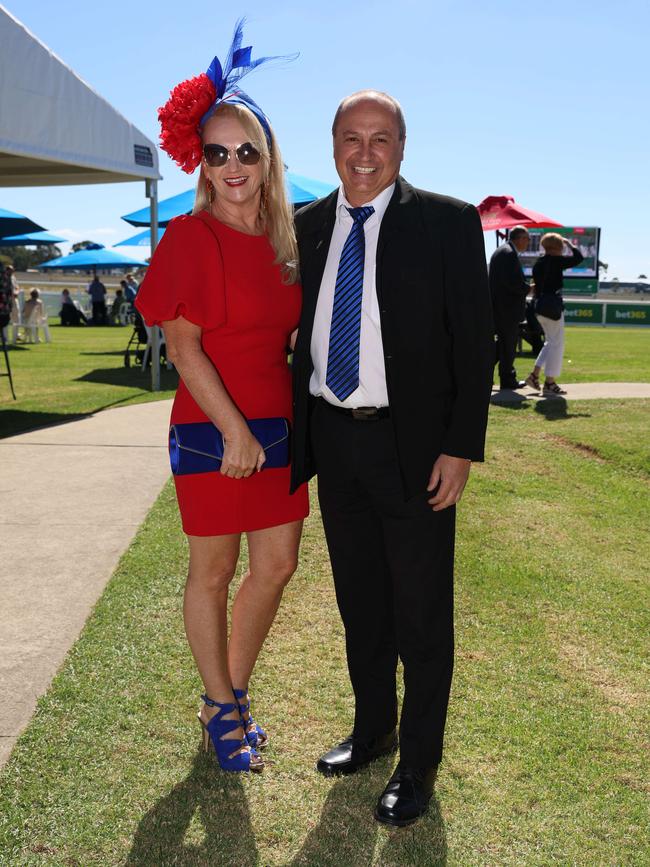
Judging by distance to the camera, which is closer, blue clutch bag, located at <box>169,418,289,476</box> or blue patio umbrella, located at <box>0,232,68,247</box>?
blue clutch bag, located at <box>169,418,289,476</box>

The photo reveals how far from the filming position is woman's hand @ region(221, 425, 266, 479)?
8.59ft

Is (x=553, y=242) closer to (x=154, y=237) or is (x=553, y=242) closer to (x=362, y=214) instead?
(x=154, y=237)

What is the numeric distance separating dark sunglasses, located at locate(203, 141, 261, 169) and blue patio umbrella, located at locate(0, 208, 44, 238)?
18.2 meters

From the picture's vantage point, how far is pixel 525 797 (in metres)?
2.70

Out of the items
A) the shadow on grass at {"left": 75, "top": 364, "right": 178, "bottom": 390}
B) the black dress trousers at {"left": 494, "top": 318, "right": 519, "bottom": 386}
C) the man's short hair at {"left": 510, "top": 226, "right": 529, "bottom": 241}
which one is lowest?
the shadow on grass at {"left": 75, "top": 364, "right": 178, "bottom": 390}

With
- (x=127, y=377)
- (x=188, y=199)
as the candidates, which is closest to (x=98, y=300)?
(x=188, y=199)

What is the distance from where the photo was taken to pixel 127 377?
14375 mm

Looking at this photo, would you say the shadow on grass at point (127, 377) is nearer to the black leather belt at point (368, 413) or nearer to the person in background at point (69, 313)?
the black leather belt at point (368, 413)

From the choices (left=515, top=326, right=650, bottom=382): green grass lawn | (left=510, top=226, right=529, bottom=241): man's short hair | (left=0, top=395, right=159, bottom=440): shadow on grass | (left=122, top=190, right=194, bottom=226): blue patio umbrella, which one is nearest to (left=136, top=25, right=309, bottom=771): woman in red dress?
(left=0, top=395, right=159, bottom=440): shadow on grass

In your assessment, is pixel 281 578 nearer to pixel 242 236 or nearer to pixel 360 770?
pixel 360 770

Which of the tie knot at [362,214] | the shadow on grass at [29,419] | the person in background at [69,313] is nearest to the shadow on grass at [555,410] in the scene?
the shadow on grass at [29,419]

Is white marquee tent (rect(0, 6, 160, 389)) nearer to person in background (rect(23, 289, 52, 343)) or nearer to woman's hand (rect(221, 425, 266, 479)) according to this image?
woman's hand (rect(221, 425, 266, 479))

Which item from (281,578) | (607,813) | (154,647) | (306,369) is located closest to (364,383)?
(306,369)

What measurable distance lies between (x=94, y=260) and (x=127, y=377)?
23483 millimetres
